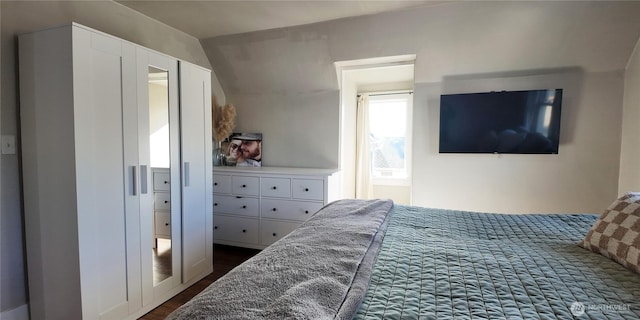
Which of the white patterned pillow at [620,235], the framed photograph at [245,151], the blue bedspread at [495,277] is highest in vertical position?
the framed photograph at [245,151]

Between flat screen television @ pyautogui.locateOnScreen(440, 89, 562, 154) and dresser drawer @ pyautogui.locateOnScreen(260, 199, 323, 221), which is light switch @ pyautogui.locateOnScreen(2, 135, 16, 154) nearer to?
dresser drawer @ pyautogui.locateOnScreen(260, 199, 323, 221)

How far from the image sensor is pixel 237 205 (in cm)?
325

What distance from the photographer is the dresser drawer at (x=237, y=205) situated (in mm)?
3186

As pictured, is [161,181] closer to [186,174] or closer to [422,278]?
[186,174]

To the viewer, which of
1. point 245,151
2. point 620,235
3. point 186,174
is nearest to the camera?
point 620,235

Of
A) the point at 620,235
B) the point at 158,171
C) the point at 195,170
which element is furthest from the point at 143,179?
the point at 620,235

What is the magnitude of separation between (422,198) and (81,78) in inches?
116

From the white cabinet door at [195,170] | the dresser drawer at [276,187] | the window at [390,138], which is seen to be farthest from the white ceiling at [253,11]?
the window at [390,138]

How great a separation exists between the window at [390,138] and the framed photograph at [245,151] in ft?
5.23

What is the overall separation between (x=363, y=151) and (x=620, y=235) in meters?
3.08

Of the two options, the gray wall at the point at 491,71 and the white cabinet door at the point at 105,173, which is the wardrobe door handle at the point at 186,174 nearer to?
the white cabinet door at the point at 105,173

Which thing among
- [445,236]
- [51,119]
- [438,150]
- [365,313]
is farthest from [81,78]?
[438,150]

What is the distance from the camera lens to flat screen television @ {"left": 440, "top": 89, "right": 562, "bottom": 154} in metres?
2.62

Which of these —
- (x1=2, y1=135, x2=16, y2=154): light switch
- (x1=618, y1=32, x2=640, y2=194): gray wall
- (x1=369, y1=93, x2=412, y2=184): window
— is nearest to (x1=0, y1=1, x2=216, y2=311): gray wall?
(x1=2, y1=135, x2=16, y2=154): light switch
